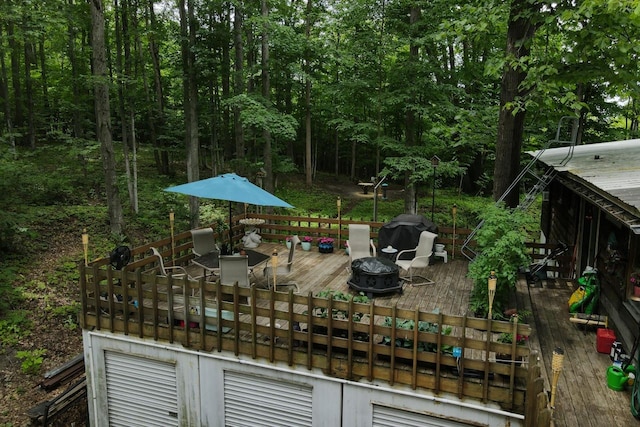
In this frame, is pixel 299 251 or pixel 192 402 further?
pixel 299 251

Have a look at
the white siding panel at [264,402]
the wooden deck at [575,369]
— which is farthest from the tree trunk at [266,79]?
the wooden deck at [575,369]

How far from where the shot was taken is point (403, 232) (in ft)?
28.2

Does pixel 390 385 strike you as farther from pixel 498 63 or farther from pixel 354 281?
pixel 498 63

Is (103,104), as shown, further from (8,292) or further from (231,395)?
(231,395)

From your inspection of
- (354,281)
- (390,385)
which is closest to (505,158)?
(354,281)

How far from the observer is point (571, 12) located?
6445 mm

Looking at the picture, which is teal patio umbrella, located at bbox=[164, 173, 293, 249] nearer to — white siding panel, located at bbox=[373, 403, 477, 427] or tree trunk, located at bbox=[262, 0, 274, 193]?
white siding panel, located at bbox=[373, 403, 477, 427]

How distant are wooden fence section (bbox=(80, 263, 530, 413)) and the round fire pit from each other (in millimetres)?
1074

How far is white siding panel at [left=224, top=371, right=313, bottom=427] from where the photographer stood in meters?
5.21

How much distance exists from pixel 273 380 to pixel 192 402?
1275 millimetres

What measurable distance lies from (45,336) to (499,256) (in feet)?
30.0

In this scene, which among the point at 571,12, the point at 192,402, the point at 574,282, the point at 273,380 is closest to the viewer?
the point at 273,380

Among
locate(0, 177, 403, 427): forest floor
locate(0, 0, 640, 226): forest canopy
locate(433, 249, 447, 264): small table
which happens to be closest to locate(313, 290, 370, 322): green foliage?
locate(433, 249, 447, 264): small table

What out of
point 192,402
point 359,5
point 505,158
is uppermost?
point 359,5
